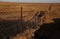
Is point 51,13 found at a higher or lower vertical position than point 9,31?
higher

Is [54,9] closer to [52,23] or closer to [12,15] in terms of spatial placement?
[52,23]

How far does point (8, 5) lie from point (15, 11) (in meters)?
0.09

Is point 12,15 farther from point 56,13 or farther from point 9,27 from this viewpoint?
point 56,13

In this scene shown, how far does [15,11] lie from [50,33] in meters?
0.38

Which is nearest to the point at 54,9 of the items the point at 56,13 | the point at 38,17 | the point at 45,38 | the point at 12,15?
the point at 56,13

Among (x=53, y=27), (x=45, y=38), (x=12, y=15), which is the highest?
(x=12, y=15)

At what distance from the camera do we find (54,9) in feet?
3.84

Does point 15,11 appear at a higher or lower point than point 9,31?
higher

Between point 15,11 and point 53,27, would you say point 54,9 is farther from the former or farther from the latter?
point 15,11

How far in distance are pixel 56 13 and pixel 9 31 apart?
0.46 meters

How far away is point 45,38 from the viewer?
116 centimetres

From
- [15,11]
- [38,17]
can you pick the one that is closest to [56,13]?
[38,17]

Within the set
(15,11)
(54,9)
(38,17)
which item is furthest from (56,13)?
(15,11)

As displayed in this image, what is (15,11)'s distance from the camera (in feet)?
3.76
